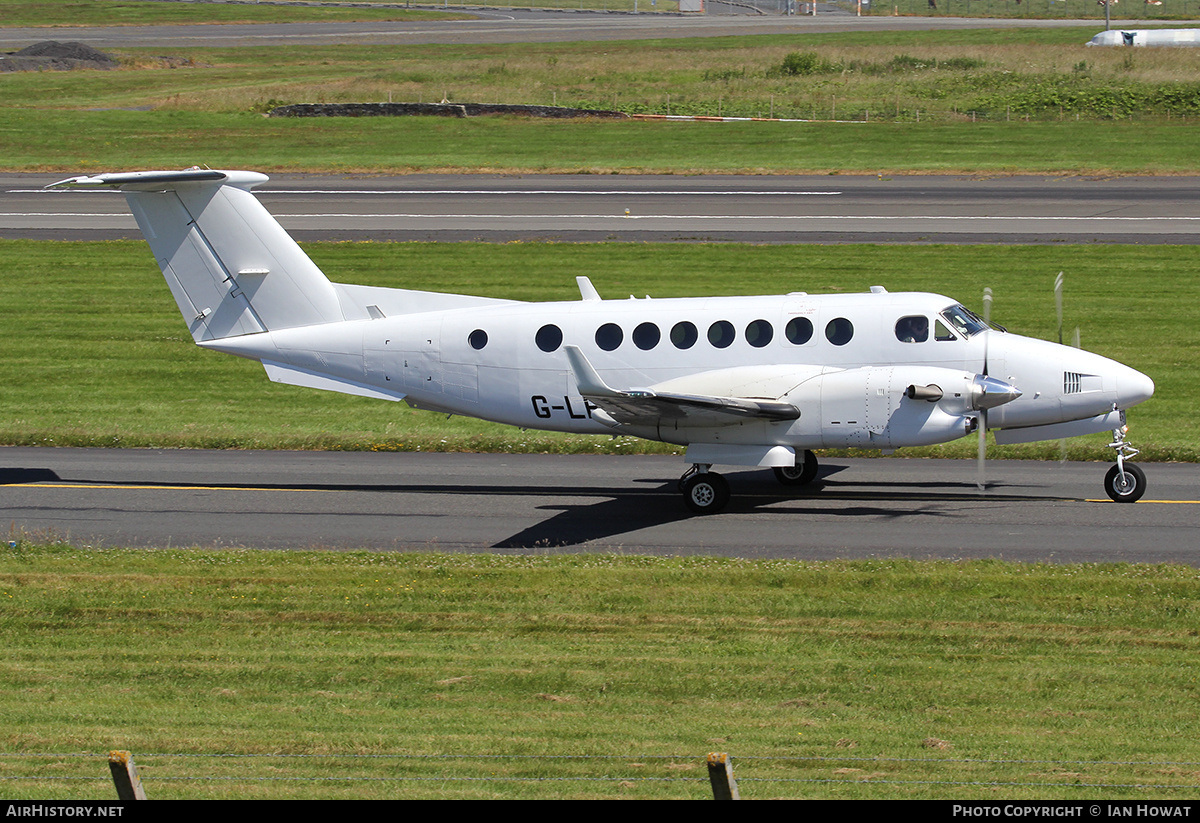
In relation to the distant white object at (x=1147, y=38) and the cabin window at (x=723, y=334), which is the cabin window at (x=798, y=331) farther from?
the distant white object at (x=1147, y=38)

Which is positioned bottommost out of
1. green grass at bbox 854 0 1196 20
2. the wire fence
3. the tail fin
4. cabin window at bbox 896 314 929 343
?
the wire fence

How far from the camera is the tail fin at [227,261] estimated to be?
20.6 metres

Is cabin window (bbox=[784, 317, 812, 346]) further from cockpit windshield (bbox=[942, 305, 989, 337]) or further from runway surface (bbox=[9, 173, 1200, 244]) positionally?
runway surface (bbox=[9, 173, 1200, 244])

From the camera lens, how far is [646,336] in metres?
19.7

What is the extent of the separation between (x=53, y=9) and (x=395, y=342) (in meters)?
108

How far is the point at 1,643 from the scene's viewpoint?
44.4 feet

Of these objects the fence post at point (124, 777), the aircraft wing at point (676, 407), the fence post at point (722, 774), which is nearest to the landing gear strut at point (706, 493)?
the aircraft wing at point (676, 407)

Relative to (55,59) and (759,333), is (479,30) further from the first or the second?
(759,333)

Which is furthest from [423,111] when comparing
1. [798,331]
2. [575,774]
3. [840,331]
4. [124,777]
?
[124,777]

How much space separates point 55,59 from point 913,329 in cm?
A: 7654

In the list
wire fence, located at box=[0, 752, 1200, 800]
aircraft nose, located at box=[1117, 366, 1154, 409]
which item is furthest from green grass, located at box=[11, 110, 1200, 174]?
wire fence, located at box=[0, 752, 1200, 800]

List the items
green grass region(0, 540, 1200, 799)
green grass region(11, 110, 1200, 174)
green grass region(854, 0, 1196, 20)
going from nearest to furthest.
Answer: green grass region(0, 540, 1200, 799), green grass region(11, 110, 1200, 174), green grass region(854, 0, 1196, 20)

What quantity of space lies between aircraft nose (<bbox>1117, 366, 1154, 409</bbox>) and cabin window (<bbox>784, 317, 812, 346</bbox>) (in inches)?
175

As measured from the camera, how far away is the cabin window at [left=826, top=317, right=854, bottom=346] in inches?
742
